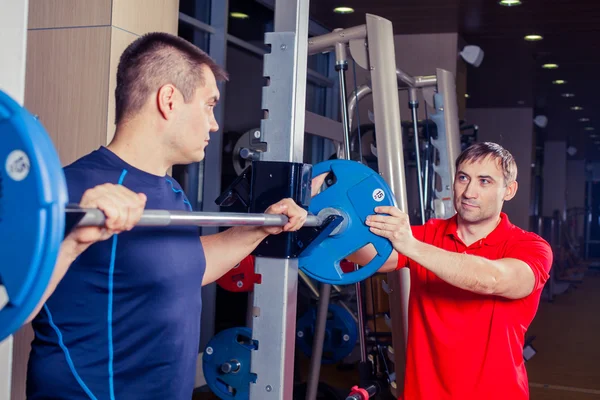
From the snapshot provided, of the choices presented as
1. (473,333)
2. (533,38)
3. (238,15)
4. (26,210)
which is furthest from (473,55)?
(26,210)

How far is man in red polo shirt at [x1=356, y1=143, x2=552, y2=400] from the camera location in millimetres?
1911

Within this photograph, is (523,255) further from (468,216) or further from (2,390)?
(2,390)

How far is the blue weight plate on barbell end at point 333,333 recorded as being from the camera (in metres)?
4.44

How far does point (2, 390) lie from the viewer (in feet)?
5.50

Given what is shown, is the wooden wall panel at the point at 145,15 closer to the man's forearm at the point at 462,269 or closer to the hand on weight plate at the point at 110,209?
the man's forearm at the point at 462,269

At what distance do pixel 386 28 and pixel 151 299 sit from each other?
6.49 feet

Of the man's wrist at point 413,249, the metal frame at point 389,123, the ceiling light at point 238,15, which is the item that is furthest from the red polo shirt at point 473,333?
the ceiling light at point 238,15

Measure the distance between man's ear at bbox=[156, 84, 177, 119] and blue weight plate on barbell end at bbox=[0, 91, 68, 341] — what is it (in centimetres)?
56

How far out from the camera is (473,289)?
76.0 inches

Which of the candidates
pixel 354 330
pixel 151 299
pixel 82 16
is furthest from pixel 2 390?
pixel 354 330

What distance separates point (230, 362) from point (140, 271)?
210 cm

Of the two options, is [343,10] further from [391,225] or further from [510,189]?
[391,225]

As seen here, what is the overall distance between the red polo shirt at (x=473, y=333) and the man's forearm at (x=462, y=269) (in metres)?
0.15

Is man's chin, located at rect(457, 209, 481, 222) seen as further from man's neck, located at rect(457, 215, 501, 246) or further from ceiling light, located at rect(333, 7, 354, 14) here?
ceiling light, located at rect(333, 7, 354, 14)
